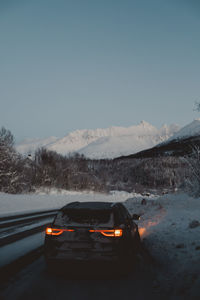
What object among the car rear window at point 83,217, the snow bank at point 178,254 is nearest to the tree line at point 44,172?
the snow bank at point 178,254

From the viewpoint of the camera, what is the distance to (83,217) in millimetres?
5273

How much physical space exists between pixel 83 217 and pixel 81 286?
3.93 feet

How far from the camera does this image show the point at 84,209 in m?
5.47

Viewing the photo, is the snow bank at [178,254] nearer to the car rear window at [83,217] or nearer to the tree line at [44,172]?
the car rear window at [83,217]

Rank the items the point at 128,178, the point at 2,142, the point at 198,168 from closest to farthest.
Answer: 1. the point at 198,168
2. the point at 2,142
3. the point at 128,178

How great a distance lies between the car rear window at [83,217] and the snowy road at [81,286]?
35.1 inches

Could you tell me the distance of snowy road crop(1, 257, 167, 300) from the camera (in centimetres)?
411

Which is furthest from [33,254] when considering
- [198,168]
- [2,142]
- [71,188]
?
[71,188]

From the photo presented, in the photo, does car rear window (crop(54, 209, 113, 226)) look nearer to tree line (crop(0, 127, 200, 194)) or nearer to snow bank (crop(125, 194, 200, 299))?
snow bank (crop(125, 194, 200, 299))

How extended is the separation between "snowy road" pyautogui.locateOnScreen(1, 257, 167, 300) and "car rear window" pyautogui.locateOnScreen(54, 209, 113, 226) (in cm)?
89

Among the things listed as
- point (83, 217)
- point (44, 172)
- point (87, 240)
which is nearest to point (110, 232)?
point (87, 240)

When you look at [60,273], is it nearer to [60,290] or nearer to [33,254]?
[60,290]

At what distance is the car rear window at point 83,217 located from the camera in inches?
203

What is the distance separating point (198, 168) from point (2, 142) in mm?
23210
